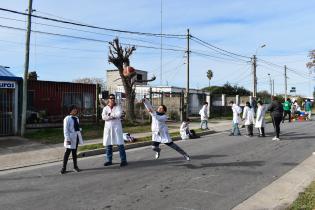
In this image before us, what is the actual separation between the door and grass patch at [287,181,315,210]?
13919 millimetres

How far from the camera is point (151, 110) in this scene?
11.4m

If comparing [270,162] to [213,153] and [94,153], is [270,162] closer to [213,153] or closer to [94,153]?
[213,153]

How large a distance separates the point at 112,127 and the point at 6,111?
9.29 metres

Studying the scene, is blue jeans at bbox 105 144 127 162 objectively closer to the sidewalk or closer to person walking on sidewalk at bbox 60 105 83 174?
person walking on sidewalk at bbox 60 105 83 174

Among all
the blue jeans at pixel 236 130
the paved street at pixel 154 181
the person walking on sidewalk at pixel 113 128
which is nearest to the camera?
the paved street at pixel 154 181

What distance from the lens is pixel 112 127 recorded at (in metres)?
11.3

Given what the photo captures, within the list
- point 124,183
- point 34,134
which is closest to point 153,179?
point 124,183

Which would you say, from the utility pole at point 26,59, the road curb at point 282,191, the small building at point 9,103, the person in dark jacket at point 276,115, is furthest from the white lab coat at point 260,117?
the small building at point 9,103

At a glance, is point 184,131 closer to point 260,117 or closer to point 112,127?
point 260,117

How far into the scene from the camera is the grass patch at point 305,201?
6879mm

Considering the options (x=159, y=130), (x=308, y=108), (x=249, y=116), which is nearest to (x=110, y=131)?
(x=159, y=130)

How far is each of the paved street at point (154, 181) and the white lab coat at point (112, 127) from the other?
0.67 meters

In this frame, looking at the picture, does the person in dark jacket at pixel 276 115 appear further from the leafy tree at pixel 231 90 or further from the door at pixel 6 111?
the leafy tree at pixel 231 90

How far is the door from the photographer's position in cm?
1866
